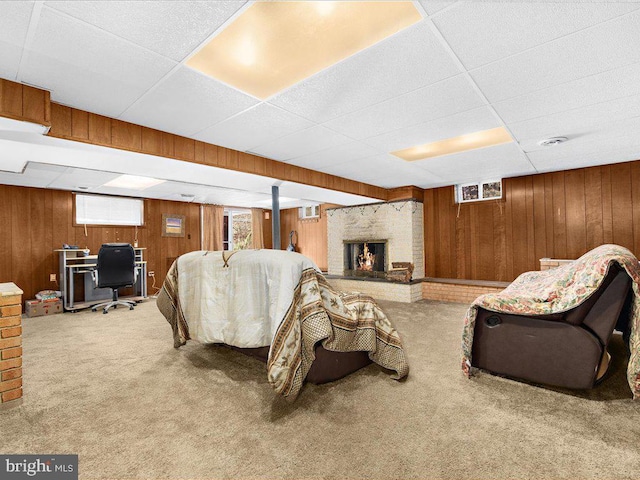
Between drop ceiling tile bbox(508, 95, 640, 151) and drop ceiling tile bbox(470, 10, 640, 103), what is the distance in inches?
28.7

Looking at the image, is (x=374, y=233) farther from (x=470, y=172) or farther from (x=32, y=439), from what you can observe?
(x=32, y=439)

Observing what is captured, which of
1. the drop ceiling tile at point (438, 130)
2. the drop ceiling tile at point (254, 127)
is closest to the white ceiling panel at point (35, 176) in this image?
the drop ceiling tile at point (254, 127)

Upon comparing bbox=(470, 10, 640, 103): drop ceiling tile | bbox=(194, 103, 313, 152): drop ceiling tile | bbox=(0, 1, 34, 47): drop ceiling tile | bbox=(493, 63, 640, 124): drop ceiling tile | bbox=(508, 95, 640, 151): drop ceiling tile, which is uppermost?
bbox=(194, 103, 313, 152): drop ceiling tile

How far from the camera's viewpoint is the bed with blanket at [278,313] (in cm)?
197

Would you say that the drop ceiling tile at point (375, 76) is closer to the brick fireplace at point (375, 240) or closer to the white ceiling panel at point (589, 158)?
the white ceiling panel at point (589, 158)

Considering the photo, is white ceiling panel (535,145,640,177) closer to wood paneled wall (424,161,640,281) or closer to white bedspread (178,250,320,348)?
wood paneled wall (424,161,640,281)

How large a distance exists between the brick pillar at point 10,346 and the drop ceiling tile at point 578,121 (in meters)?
4.27

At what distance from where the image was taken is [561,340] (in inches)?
81.2

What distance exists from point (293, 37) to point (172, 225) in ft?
20.8

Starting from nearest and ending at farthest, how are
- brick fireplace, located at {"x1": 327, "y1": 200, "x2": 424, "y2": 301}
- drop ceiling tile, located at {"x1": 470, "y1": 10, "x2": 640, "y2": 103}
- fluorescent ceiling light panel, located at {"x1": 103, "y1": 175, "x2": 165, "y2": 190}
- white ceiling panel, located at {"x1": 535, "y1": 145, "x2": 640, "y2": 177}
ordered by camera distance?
1. drop ceiling tile, located at {"x1": 470, "y1": 10, "x2": 640, "y2": 103}
2. white ceiling panel, located at {"x1": 535, "y1": 145, "x2": 640, "y2": 177}
3. fluorescent ceiling light panel, located at {"x1": 103, "y1": 175, "x2": 165, "y2": 190}
4. brick fireplace, located at {"x1": 327, "y1": 200, "x2": 424, "y2": 301}

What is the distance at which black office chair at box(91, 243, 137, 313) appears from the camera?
4.92 m

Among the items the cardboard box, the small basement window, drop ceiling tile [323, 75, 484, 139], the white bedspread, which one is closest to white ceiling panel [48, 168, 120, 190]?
the small basement window

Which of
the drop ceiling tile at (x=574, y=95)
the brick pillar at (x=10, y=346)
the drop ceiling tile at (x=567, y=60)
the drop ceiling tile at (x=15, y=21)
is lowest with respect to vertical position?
the brick pillar at (x=10, y=346)

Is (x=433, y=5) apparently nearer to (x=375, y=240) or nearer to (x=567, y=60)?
(x=567, y=60)
